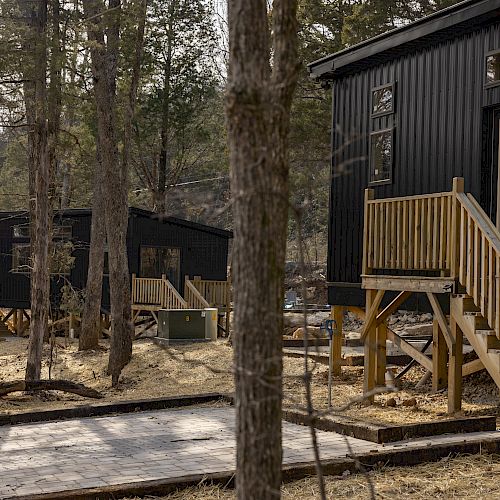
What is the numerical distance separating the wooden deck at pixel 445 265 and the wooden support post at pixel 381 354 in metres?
0.02

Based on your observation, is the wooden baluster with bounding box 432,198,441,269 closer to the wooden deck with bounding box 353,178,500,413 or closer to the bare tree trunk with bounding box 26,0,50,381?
the wooden deck with bounding box 353,178,500,413

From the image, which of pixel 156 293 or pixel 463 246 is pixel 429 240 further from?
pixel 156 293

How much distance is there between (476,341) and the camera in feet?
32.8

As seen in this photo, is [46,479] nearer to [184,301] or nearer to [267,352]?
[267,352]

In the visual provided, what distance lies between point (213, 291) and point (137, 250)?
3.58 metres

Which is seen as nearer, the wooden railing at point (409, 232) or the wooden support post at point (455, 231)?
the wooden support post at point (455, 231)

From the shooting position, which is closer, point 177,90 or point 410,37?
point 410,37

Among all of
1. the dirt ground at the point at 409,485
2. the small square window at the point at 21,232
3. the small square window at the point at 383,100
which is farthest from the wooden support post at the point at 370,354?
the small square window at the point at 21,232

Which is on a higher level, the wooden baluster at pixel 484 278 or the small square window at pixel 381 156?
the small square window at pixel 381 156

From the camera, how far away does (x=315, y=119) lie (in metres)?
30.2

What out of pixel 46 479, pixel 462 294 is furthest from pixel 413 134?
pixel 46 479

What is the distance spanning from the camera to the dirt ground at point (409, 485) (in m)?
7.06

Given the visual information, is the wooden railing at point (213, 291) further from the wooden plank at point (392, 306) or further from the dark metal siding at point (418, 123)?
the wooden plank at point (392, 306)

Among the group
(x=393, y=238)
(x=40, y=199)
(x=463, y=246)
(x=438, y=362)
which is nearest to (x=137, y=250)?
(x=40, y=199)
